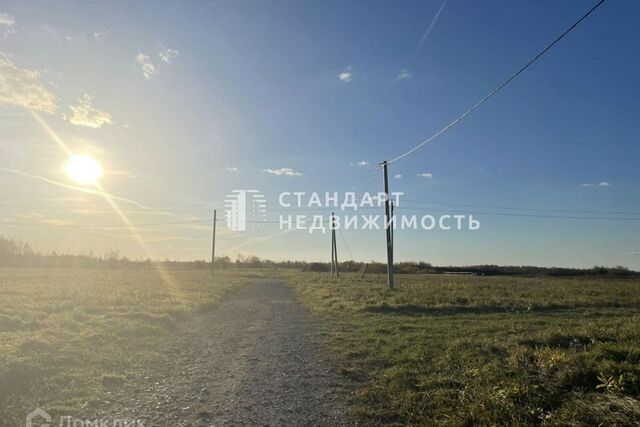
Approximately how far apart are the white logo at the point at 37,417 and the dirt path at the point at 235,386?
0.64m

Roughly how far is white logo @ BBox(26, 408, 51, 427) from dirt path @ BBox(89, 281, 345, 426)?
2.11ft

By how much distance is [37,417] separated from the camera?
6.19 meters

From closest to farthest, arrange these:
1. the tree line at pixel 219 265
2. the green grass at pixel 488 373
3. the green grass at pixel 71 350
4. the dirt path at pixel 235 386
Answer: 1. the green grass at pixel 488 373
2. the dirt path at pixel 235 386
3. the green grass at pixel 71 350
4. the tree line at pixel 219 265

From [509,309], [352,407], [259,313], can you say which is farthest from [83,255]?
[352,407]

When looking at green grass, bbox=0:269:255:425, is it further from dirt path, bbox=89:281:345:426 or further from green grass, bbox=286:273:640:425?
green grass, bbox=286:273:640:425

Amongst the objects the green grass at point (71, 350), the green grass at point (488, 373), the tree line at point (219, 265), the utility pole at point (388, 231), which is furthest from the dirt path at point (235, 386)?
the tree line at point (219, 265)

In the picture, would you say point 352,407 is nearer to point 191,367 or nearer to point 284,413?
point 284,413

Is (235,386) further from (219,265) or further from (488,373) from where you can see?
(219,265)

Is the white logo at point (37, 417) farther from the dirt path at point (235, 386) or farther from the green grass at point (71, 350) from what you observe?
the dirt path at point (235, 386)

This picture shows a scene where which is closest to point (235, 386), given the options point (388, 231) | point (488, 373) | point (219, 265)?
point (488, 373)

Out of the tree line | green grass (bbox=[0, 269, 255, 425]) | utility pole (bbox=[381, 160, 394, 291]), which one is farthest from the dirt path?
the tree line

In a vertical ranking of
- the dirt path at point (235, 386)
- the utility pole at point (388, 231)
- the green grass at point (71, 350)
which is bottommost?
the dirt path at point (235, 386)

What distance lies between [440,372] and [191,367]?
529 centimetres

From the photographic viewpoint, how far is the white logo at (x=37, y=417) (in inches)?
233
